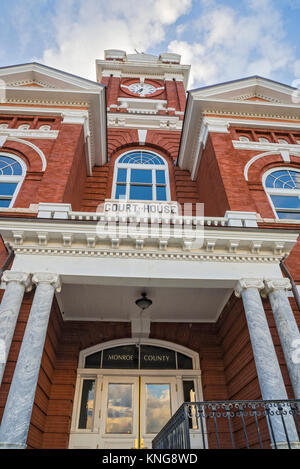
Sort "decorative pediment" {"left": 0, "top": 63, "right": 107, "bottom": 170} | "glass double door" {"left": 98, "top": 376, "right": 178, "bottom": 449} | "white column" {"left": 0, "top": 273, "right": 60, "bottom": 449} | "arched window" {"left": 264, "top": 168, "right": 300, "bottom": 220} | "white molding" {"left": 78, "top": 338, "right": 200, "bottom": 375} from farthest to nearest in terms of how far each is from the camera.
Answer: "decorative pediment" {"left": 0, "top": 63, "right": 107, "bottom": 170} < "arched window" {"left": 264, "top": 168, "right": 300, "bottom": 220} < "white molding" {"left": 78, "top": 338, "right": 200, "bottom": 375} < "glass double door" {"left": 98, "top": 376, "right": 178, "bottom": 449} < "white column" {"left": 0, "top": 273, "right": 60, "bottom": 449}

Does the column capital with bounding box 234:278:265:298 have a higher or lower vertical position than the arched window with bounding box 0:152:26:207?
lower

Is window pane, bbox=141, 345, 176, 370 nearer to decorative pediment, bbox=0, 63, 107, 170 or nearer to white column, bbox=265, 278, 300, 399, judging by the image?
white column, bbox=265, 278, 300, 399

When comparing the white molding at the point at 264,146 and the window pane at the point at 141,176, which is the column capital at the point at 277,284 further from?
the window pane at the point at 141,176

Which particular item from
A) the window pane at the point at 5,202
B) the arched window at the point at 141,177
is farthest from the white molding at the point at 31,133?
the arched window at the point at 141,177

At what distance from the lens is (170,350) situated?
9273 mm

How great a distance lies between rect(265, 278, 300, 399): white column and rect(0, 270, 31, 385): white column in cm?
521

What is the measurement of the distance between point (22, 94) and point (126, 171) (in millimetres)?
5025

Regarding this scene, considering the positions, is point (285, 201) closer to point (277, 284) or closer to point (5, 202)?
point (277, 284)

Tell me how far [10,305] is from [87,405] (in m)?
4.11

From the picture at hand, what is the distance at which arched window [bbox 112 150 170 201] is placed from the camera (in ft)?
40.9

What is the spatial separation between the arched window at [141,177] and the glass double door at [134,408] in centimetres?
669

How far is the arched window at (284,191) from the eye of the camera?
983cm

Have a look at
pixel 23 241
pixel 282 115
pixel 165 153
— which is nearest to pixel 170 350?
pixel 23 241

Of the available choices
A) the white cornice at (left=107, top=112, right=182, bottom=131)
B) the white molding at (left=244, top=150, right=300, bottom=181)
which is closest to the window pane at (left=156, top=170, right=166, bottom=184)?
the white cornice at (left=107, top=112, right=182, bottom=131)
